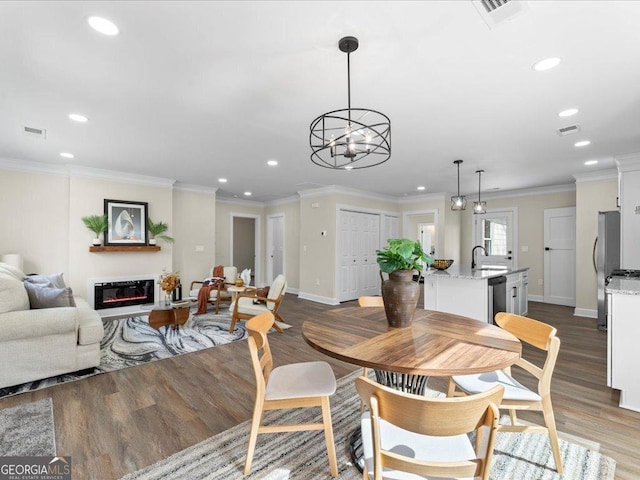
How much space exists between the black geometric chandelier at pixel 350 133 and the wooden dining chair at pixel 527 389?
137 cm

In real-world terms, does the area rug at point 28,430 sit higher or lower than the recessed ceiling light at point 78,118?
lower

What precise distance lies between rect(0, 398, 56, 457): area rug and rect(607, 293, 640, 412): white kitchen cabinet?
157 inches

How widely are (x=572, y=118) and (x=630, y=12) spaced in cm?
161

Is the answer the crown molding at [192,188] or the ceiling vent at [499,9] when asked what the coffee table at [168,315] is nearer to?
the crown molding at [192,188]

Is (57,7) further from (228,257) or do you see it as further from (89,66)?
(228,257)

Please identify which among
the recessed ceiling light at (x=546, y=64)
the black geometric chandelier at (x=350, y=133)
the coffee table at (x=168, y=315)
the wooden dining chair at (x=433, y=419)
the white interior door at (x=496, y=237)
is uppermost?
the recessed ceiling light at (x=546, y=64)

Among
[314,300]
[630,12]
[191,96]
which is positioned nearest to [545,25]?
[630,12]

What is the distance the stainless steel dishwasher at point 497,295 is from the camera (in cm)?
391

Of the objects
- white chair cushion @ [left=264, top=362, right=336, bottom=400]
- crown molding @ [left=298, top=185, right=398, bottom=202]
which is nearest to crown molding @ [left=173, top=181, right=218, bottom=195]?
crown molding @ [left=298, top=185, right=398, bottom=202]

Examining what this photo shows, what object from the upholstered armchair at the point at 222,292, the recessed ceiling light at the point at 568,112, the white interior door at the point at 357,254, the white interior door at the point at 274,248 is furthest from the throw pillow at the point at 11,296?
the white interior door at the point at 274,248

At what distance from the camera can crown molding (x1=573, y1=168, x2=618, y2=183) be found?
4.93 metres

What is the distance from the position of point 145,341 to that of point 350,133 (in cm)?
369

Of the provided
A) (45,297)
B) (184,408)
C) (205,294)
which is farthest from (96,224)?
(184,408)

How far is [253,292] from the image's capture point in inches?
185
